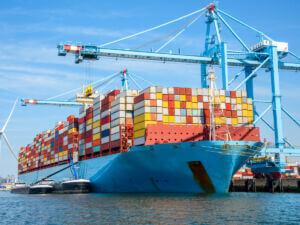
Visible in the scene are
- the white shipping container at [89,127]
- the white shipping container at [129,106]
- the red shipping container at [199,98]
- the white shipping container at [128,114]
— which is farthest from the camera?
the white shipping container at [89,127]

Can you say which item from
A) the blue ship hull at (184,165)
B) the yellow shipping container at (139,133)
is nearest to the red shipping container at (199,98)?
the yellow shipping container at (139,133)

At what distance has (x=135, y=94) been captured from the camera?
48875mm

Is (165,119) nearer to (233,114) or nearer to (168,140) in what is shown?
(168,140)

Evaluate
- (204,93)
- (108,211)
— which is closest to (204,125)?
(204,93)

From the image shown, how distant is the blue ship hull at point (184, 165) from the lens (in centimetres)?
3734

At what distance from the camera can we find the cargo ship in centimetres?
3797

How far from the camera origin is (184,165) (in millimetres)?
38375

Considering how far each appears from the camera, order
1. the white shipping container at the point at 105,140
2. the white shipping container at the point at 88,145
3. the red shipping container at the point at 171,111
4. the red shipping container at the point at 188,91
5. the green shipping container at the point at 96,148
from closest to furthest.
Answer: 1. the red shipping container at the point at 171,111
2. the red shipping container at the point at 188,91
3. the white shipping container at the point at 105,140
4. the green shipping container at the point at 96,148
5. the white shipping container at the point at 88,145

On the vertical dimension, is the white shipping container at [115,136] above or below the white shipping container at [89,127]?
below

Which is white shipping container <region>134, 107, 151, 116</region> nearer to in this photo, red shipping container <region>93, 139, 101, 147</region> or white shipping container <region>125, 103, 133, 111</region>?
white shipping container <region>125, 103, 133, 111</region>

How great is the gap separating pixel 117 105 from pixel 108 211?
22130mm

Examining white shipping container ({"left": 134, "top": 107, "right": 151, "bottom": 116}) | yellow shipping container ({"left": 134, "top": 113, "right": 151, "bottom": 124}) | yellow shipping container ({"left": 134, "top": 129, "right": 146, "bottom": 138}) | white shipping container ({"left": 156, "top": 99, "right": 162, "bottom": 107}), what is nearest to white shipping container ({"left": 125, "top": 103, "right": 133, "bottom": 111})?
white shipping container ({"left": 134, "top": 107, "right": 151, "bottom": 116})

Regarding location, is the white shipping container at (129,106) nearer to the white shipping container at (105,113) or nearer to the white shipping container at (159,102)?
the white shipping container at (105,113)

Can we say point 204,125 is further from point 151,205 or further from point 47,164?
point 47,164
